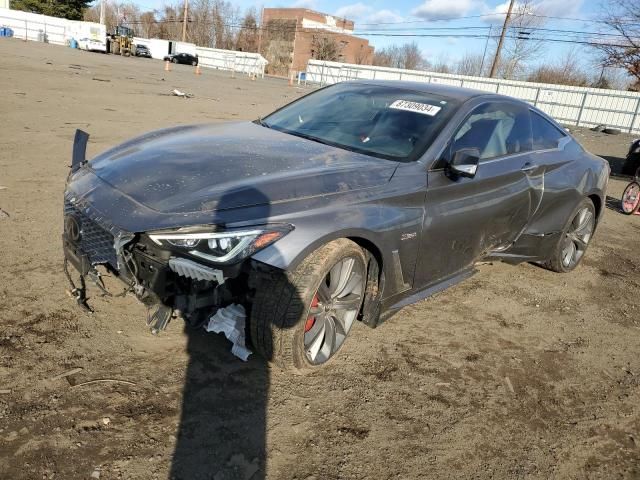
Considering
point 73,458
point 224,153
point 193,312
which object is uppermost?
point 224,153

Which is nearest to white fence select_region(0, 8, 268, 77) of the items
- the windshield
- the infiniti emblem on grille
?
the windshield

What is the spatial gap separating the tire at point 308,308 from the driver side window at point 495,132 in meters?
1.18

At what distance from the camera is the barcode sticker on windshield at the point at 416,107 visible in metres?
3.72

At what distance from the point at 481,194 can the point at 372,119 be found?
0.98 m

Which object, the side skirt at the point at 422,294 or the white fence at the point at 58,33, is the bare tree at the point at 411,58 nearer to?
the white fence at the point at 58,33

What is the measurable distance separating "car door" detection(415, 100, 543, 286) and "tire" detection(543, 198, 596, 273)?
34.4 inches

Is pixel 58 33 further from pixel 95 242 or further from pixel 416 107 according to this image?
pixel 95 242

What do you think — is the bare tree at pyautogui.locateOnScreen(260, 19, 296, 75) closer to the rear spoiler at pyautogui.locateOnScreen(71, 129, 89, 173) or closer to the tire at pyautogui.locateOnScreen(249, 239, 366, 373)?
the rear spoiler at pyautogui.locateOnScreen(71, 129, 89, 173)

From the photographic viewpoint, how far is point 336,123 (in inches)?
154

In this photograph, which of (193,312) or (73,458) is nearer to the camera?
(73,458)

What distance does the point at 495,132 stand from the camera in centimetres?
405

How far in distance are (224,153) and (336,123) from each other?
1096 mm

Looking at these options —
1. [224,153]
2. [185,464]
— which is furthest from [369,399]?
[224,153]

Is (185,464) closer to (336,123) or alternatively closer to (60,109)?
(336,123)
